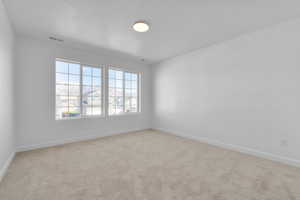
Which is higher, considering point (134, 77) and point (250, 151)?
point (134, 77)

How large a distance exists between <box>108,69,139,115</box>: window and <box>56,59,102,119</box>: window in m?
0.39

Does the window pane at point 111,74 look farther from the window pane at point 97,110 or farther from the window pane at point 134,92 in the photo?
the window pane at point 97,110

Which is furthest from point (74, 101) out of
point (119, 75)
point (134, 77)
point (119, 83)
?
point (134, 77)

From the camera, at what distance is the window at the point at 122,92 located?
4.60 metres

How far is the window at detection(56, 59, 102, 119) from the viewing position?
12.1 feet

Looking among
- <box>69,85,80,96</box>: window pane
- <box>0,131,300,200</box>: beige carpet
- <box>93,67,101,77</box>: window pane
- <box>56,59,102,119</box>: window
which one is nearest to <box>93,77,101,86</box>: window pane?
<box>56,59,102,119</box>: window

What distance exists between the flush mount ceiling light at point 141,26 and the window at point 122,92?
7.12 ft

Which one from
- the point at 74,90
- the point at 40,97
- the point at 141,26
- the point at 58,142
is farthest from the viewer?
the point at 74,90

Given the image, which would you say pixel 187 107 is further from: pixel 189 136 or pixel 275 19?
pixel 275 19

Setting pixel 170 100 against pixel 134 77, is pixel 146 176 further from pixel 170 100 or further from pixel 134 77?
pixel 134 77

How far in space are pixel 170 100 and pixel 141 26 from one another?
2761 millimetres

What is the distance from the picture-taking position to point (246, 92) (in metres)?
3.03

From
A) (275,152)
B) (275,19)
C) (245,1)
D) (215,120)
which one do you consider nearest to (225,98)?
(215,120)

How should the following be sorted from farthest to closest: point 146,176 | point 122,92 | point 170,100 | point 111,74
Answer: point 122,92 < point 170,100 < point 111,74 < point 146,176
